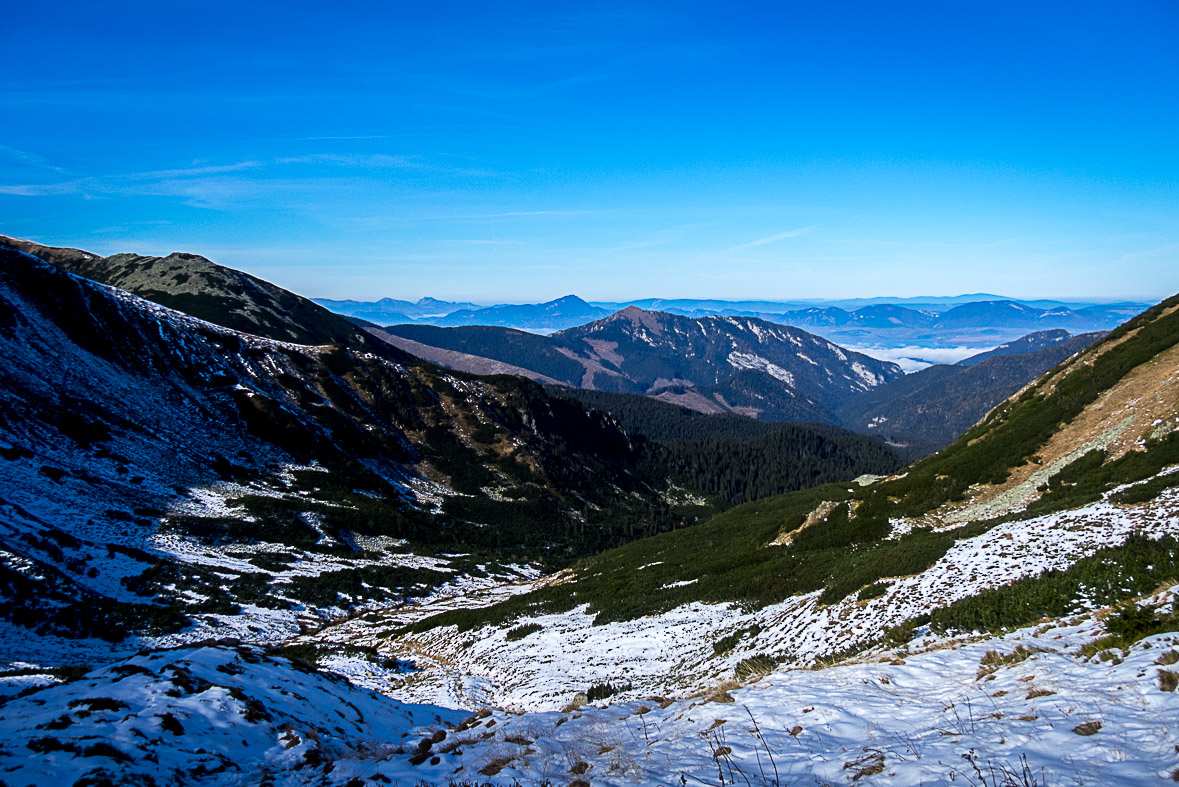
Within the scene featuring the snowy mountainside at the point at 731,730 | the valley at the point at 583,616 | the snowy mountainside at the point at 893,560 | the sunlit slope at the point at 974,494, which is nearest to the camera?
the snowy mountainside at the point at 731,730

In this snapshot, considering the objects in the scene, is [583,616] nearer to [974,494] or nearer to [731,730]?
[974,494]

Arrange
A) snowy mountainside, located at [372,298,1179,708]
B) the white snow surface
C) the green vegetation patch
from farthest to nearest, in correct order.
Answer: snowy mountainside, located at [372,298,1179,708], the white snow surface, the green vegetation patch

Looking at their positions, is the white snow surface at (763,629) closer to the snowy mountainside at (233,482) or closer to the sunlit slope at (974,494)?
the sunlit slope at (974,494)

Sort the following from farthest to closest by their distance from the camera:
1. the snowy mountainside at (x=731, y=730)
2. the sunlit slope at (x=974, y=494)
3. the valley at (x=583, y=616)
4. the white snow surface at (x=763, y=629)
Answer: the sunlit slope at (x=974, y=494), the white snow surface at (x=763, y=629), the valley at (x=583, y=616), the snowy mountainside at (x=731, y=730)

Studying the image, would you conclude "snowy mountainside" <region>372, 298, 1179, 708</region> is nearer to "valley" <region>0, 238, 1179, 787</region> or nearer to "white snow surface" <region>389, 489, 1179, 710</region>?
"white snow surface" <region>389, 489, 1179, 710</region>

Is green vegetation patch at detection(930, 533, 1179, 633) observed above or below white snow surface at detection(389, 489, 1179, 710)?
above

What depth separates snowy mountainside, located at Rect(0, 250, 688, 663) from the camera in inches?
2072

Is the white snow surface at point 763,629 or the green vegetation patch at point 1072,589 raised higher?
the green vegetation patch at point 1072,589

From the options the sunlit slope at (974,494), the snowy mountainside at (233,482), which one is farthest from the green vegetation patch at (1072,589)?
the snowy mountainside at (233,482)

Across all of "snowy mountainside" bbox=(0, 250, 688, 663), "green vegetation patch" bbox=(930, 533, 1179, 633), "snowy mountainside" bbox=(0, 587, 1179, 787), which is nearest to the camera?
"snowy mountainside" bbox=(0, 587, 1179, 787)

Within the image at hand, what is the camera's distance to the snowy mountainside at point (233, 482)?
52.6m

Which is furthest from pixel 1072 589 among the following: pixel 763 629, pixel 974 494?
pixel 974 494

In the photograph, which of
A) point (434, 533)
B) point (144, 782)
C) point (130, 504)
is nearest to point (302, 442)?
point (434, 533)

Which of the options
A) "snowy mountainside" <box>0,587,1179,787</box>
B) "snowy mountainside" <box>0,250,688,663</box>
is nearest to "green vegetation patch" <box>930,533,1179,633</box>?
"snowy mountainside" <box>0,587,1179,787</box>
